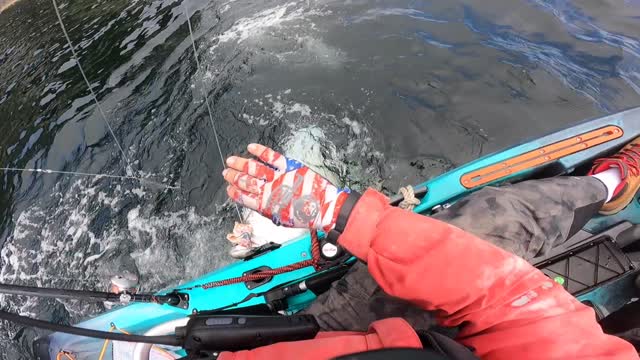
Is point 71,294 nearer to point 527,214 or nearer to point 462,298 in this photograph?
point 462,298

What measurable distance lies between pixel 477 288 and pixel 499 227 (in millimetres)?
941

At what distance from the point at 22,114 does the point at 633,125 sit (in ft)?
35.6

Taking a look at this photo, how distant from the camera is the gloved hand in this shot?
65.9 inches

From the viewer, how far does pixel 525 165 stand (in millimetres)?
3191

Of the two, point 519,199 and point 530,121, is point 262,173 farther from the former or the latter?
point 530,121

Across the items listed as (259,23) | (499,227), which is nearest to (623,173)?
(499,227)

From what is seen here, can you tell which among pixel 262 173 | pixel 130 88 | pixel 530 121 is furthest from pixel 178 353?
pixel 130 88

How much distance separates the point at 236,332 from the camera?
1634mm

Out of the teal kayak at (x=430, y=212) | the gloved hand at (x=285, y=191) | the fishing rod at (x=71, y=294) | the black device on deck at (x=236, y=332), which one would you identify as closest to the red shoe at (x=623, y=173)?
the teal kayak at (x=430, y=212)

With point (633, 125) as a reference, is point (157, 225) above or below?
below

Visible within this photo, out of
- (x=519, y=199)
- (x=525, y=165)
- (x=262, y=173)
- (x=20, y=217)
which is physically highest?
(x=262, y=173)

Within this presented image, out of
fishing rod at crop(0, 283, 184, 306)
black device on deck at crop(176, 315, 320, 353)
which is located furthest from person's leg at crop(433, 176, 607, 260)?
fishing rod at crop(0, 283, 184, 306)

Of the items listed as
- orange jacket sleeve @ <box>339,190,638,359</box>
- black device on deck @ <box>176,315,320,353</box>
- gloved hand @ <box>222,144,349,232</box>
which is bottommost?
black device on deck @ <box>176,315,320,353</box>

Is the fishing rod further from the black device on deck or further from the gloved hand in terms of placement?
the gloved hand
